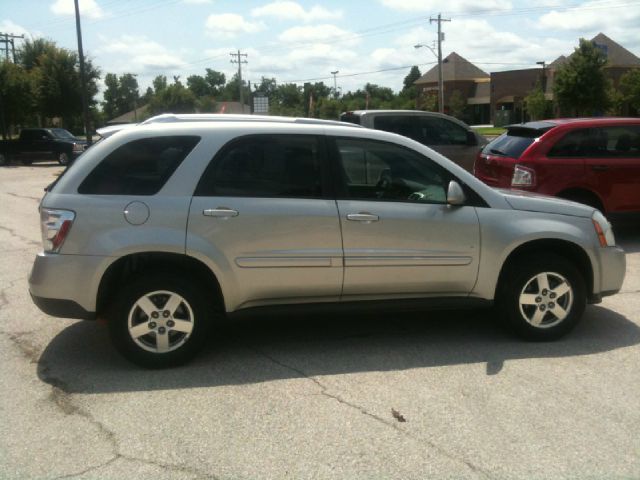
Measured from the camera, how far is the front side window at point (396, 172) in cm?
489

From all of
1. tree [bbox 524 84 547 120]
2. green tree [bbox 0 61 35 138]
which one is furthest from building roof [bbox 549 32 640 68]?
green tree [bbox 0 61 35 138]

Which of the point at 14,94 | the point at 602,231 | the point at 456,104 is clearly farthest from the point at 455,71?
the point at 602,231

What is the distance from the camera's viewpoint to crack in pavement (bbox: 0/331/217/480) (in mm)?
3232

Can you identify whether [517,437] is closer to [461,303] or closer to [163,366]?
[461,303]

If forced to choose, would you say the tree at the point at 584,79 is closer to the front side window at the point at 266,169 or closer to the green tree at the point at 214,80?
the front side window at the point at 266,169

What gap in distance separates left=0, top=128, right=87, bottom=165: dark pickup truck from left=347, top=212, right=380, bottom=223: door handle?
1090 inches

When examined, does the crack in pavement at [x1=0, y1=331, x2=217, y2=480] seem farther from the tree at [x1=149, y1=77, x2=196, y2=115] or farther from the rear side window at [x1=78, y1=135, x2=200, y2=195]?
the tree at [x1=149, y1=77, x2=196, y2=115]

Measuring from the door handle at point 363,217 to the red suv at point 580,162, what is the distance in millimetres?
4384

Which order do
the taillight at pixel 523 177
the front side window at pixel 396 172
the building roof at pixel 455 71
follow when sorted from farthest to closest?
the building roof at pixel 455 71
the taillight at pixel 523 177
the front side window at pixel 396 172

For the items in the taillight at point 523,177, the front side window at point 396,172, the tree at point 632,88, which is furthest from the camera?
the tree at point 632,88

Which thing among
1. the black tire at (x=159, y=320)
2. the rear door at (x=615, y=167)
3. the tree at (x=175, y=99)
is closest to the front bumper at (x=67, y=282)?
the black tire at (x=159, y=320)

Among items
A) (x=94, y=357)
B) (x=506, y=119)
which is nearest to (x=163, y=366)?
(x=94, y=357)

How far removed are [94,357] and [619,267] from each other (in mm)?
4237

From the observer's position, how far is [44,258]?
4.37 meters
